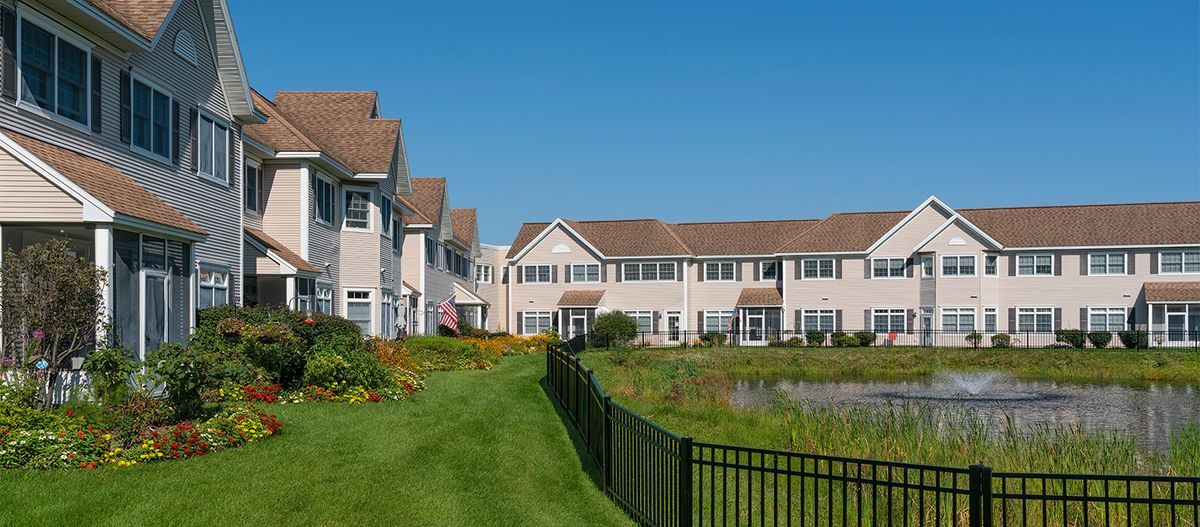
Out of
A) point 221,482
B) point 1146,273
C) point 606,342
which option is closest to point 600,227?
point 606,342

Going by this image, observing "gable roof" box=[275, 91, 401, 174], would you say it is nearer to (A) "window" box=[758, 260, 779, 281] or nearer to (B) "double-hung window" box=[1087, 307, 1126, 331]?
(A) "window" box=[758, 260, 779, 281]

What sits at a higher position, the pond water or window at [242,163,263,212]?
window at [242,163,263,212]

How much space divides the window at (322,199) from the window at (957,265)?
33.3m

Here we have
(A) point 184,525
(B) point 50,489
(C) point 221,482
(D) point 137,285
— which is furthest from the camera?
(D) point 137,285

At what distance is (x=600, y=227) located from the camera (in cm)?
6159

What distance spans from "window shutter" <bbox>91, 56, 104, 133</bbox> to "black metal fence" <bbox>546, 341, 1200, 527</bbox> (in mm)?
9426

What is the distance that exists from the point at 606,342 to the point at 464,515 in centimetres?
4334

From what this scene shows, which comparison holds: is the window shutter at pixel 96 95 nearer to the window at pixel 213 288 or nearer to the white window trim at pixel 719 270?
the window at pixel 213 288

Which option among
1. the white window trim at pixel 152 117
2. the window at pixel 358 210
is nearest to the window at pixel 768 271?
the window at pixel 358 210

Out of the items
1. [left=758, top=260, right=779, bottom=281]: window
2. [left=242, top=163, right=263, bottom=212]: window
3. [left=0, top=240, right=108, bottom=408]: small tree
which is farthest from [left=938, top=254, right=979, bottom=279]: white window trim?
[left=0, top=240, right=108, bottom=408]: small tree

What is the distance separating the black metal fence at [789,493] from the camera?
8.29 metres

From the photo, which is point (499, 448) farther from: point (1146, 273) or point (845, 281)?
point (1146, 273)

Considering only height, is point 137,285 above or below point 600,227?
below

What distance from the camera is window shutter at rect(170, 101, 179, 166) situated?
20.4 m
